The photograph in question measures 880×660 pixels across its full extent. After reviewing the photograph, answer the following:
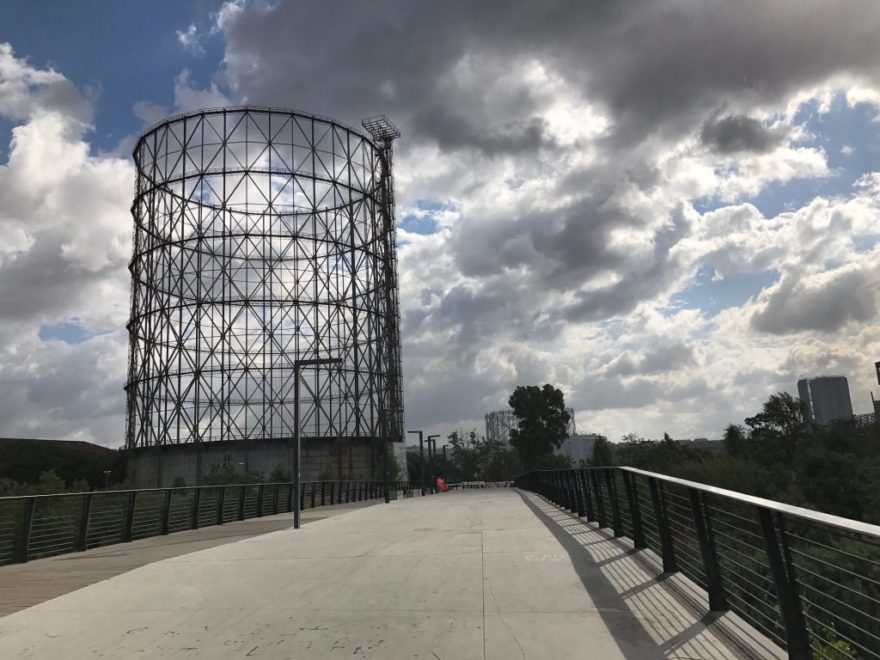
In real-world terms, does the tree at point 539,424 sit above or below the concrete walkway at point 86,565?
above

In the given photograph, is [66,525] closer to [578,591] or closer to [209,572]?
[209,572]

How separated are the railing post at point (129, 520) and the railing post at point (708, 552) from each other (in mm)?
11436

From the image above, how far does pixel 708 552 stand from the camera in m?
5.30

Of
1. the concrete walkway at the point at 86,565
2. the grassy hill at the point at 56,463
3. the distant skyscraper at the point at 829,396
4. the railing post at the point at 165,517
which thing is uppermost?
the distant skyscraper at the point at 829,396

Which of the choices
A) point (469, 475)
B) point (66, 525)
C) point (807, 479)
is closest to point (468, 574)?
point (66, 525)

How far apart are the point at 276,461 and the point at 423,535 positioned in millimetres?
45797

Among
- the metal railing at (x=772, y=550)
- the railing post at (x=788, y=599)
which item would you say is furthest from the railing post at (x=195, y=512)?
the railing post at (x=788, y=599)

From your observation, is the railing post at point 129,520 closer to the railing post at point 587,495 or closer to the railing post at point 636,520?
the railing post at point 587,495

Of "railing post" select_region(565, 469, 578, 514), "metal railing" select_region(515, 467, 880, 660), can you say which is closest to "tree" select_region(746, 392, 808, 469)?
"railing post" select_region(565, 469, 578, 514)

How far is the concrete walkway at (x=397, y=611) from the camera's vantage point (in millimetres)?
4797

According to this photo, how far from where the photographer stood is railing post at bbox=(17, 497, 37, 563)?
10844 millimetres

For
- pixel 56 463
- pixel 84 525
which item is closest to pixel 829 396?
pixel 56 463

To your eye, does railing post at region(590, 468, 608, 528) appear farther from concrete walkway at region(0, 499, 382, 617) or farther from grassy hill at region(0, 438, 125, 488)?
grassy hill at region(0, 438, 125, 488)

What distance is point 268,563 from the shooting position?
9.10 meters
